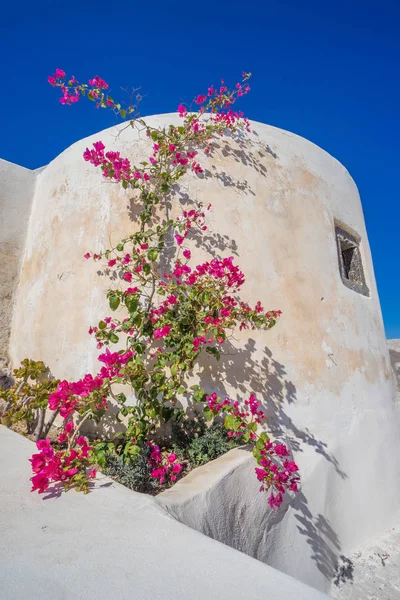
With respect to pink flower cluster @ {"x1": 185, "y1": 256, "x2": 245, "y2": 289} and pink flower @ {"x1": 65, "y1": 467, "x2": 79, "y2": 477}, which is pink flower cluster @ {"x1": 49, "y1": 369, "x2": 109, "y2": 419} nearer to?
pink flower @ {"x1": 65, "y1": 467, "x2": 79, "y2": 477}

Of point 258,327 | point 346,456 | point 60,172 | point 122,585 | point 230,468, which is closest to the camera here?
point 122,585

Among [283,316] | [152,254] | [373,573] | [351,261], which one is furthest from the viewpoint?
[351,261]

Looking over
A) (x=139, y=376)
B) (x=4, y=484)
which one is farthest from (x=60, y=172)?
(x=4, y=484)

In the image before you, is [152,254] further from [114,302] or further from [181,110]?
[181,110]

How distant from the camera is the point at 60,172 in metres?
4.16

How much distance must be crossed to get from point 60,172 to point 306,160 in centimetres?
317

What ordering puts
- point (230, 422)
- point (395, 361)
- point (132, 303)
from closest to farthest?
point (230, 422) < point (132, 303) < point (395, 361)

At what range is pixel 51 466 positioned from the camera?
1800 millimetres

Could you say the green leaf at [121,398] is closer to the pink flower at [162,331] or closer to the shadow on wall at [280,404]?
the pink flower at [162,331]

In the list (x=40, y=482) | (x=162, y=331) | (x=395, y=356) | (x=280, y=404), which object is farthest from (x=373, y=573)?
(x=395, y=356)

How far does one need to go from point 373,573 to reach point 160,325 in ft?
10.2

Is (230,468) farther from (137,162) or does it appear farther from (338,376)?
(137,162)

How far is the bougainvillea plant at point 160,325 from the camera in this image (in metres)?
2.39

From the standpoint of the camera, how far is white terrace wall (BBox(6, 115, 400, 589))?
325 cm
